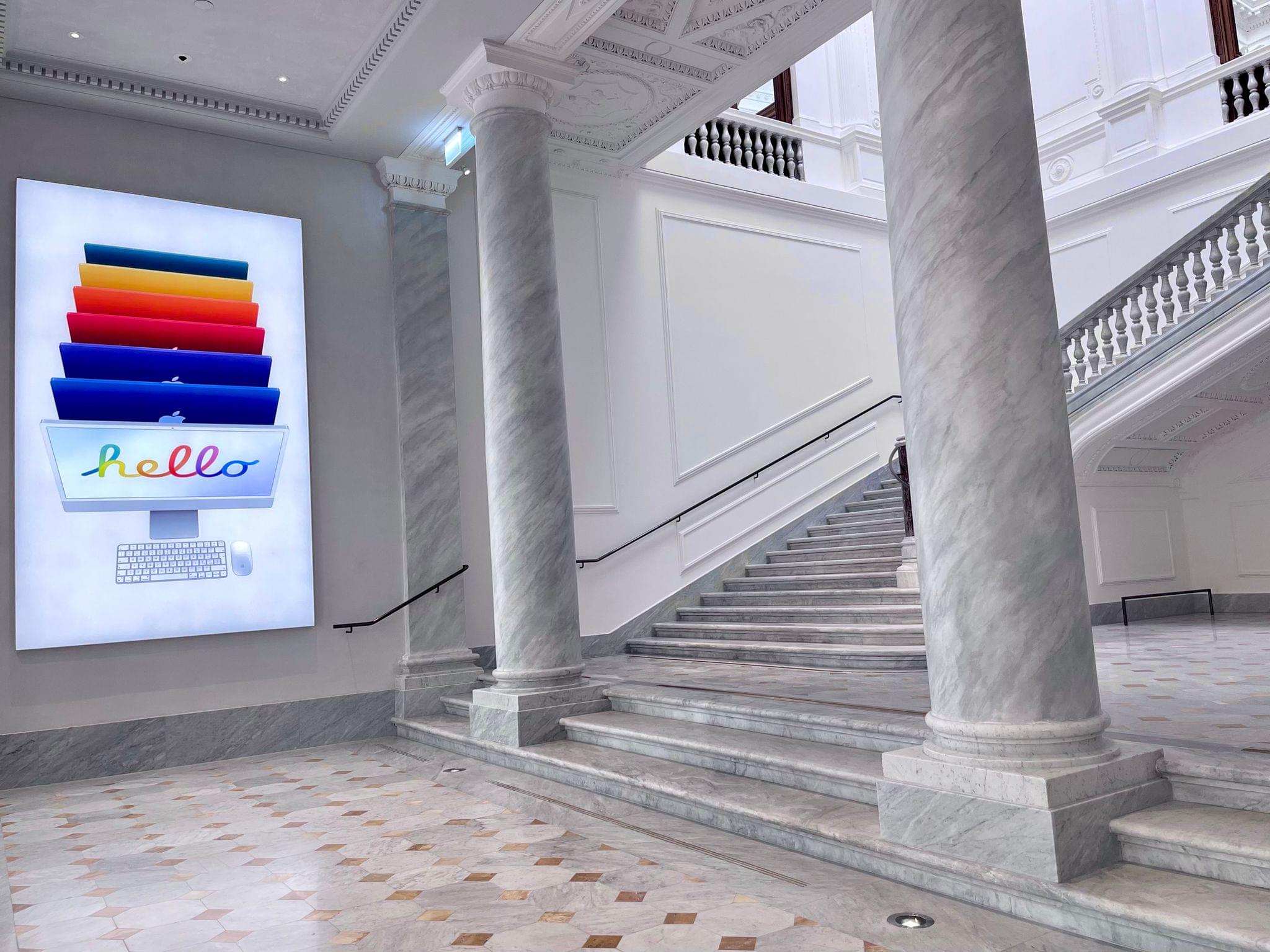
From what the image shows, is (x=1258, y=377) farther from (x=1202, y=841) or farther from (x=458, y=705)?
(x=458, y=705)

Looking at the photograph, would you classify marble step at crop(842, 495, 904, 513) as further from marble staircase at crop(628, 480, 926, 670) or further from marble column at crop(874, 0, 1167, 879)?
marble column at crop(874, 0, 1167, 879)

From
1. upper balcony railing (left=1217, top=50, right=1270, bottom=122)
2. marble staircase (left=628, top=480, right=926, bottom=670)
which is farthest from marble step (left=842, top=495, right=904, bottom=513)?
upper balcony railing (left=1217, top=50, right=1270, bottom=122)

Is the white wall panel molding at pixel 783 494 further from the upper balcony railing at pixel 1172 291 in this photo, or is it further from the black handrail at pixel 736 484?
the upper balcony railing at pixel 1172 291

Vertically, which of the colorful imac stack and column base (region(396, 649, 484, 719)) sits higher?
the colorful imac stack

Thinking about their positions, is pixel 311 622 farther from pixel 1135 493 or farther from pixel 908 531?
pixel 1135 493

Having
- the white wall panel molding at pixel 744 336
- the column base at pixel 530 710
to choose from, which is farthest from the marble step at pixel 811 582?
the column base at pixel 530 710

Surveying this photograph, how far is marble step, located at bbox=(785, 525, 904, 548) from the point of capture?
938 centimetres

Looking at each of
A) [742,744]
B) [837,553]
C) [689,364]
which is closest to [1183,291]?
[837,553]

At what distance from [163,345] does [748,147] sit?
6839mm

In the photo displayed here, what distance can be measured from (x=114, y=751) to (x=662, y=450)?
5416mm

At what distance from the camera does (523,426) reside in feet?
20.9

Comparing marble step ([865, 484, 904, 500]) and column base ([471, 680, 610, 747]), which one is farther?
marble step ([865, 484, 904, 500])

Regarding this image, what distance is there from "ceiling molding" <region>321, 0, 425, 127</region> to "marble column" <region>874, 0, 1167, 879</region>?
4045 mm

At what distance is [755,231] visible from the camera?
10836mm
